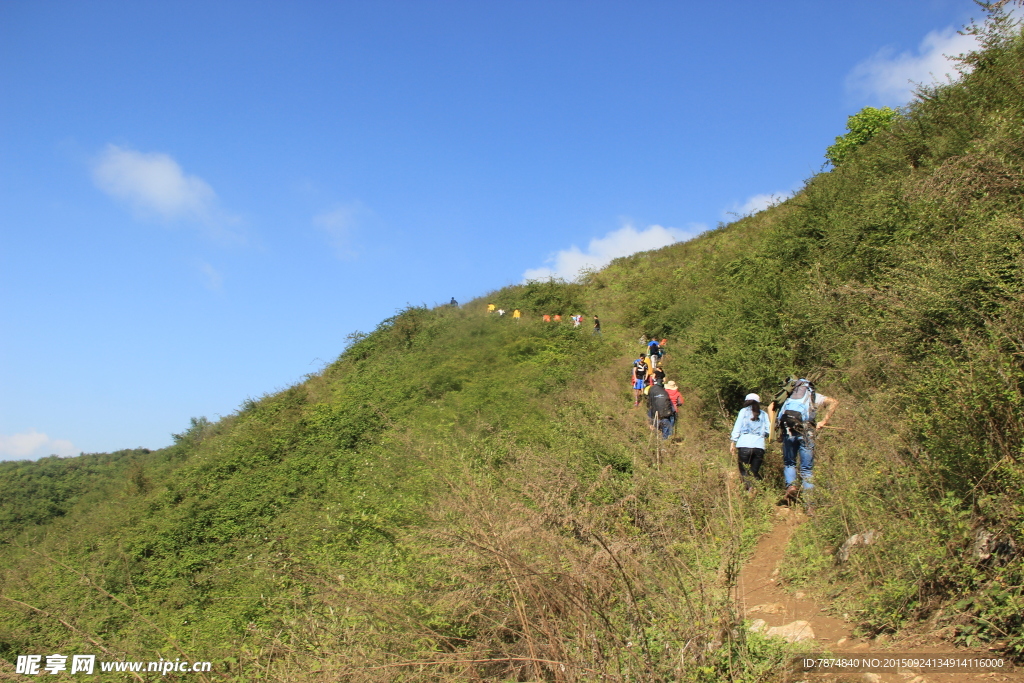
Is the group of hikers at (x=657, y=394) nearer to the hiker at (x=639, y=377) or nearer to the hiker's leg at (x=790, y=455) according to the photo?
the hiker at (x=639, y=377)

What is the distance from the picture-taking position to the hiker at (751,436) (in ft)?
25.0

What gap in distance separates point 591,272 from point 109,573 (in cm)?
2874

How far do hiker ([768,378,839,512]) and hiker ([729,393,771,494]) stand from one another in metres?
0.25

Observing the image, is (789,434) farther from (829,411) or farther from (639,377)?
(639,377)

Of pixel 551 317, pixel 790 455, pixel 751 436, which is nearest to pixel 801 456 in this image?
pixel 790 455

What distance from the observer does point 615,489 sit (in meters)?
6.77

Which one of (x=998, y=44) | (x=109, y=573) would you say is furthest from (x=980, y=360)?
(x=109, y=573)

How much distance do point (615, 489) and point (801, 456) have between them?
7.24 feet

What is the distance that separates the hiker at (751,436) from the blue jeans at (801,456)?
393 millimetres

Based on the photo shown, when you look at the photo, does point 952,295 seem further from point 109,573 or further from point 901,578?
point 109,573

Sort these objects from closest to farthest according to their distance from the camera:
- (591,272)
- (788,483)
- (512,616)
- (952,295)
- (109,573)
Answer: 1. (512,616)
2. (952,295)
3. (788,483)
4. (109,573)
5. (591,272)

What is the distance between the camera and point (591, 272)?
121ft

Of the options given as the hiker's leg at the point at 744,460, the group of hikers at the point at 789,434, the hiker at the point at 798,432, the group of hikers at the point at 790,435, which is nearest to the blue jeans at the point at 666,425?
the group of hikers at the point at 789,434

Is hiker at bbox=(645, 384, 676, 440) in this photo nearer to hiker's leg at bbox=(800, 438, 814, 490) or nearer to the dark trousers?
the dark trousers
